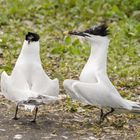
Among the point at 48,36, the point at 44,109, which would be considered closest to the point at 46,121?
the point at 44,109

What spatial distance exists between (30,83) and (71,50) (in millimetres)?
3321

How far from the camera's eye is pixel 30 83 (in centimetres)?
719

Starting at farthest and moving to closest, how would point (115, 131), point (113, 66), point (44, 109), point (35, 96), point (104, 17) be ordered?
point (104, 17)
point (113, 66)
point (44, 109)
point (115, 131)
point (35, 96)

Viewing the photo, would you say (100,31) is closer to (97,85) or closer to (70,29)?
(97,85)

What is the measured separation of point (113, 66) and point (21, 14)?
3079mm

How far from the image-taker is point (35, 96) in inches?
267

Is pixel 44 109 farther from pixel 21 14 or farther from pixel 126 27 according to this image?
pixel 21 14

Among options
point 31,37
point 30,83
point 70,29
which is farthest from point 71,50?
point 30,83

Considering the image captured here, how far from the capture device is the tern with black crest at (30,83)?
684 cm

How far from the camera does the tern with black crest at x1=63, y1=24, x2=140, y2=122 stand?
7043mm

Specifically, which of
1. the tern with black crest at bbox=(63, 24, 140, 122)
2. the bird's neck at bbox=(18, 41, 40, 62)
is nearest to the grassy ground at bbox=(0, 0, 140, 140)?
the tern with black crest at bbox=(63, 24, 140, 122)

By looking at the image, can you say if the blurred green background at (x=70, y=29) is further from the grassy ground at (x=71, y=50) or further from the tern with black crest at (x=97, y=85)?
the tern with black crest at (x=97, y=85)

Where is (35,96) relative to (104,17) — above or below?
below

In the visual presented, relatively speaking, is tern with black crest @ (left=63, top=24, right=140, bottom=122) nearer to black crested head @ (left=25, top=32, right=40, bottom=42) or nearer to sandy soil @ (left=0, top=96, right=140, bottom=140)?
sandy soil @ (left=0, top=96, right=140, bottom=140)
